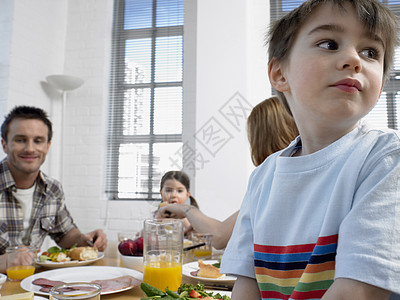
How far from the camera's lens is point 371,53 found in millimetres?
555

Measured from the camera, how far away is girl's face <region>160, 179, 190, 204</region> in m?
2.84

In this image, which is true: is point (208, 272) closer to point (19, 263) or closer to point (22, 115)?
point (19, 263)

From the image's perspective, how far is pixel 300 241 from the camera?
56cm

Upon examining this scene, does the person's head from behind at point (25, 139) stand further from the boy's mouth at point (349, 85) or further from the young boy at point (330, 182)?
the boy's mouth at point (349, 85)

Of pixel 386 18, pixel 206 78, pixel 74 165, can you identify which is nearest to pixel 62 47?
pixel 74 165

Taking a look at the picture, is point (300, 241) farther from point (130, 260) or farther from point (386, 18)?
point (130, 260)

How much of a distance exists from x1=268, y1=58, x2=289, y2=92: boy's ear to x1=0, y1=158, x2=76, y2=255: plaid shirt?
65.6 inches

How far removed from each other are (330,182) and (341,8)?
0.28 meters

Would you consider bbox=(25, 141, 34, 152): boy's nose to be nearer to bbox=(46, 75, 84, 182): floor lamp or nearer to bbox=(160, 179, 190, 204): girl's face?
bbox=(160, 179, 190, 204): girl's face

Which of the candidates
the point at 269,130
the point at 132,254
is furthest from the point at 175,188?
the point at 132,254

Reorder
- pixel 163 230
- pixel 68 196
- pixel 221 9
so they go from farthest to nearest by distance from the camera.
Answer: pixel 68 196, pixel 221 9, pixel 163 230

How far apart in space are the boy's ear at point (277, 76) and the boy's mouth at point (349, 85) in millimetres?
143

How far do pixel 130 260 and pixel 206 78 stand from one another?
216cm

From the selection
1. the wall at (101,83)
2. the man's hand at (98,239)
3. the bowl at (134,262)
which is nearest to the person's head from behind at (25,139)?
the man's hand at (98,239)
